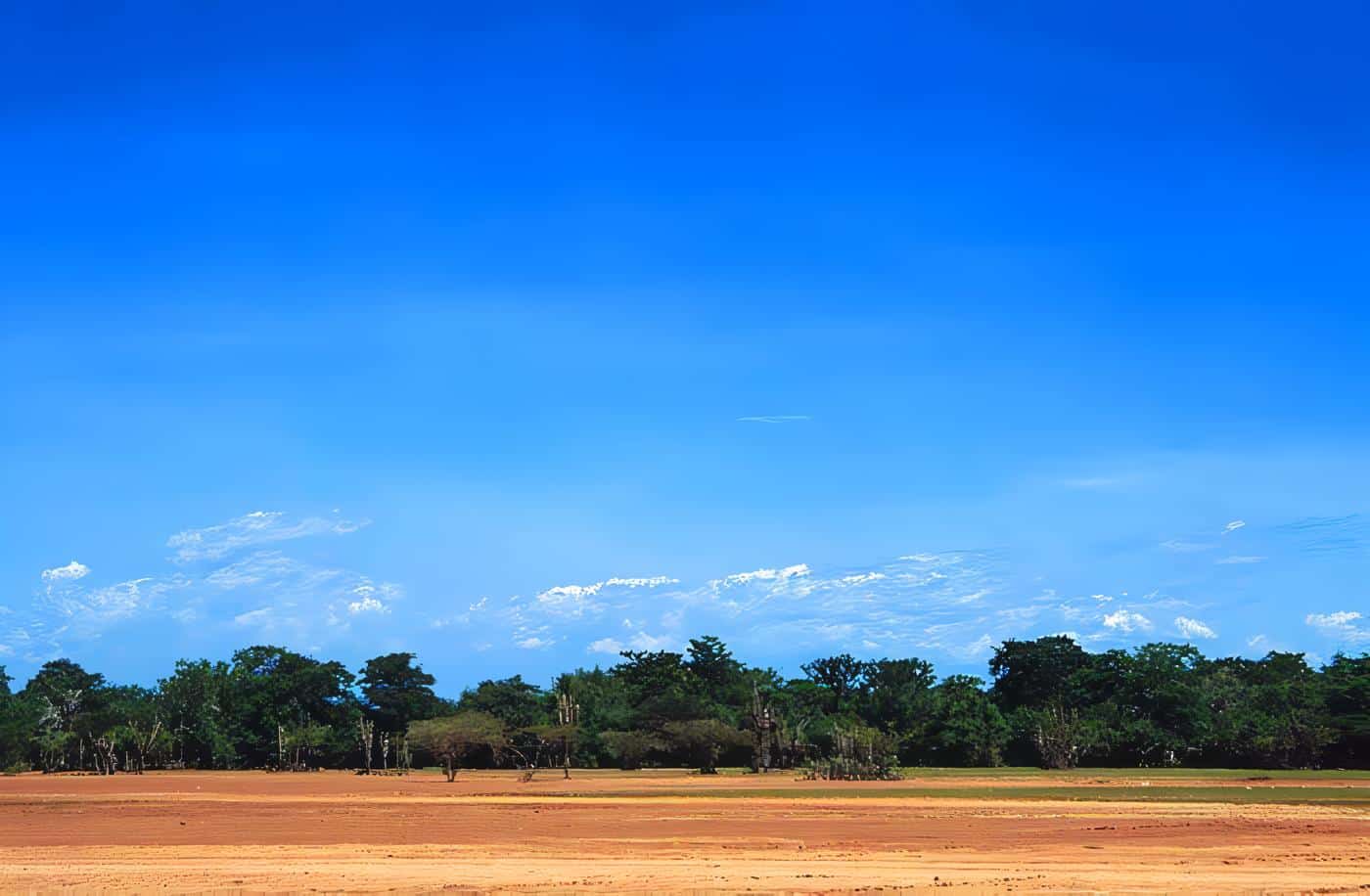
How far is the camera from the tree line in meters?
81.8

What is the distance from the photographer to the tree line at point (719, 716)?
81.8 meters

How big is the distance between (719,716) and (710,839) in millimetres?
61496

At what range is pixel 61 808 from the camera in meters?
47.8

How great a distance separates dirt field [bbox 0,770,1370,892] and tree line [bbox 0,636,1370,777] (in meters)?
24.2

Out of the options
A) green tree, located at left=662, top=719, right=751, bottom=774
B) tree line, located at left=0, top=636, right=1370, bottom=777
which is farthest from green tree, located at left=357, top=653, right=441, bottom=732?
green tree, located at left=662, top=719, right=751, bottom=774

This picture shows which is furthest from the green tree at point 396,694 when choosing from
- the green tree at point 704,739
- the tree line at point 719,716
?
the green tree at point 704,739

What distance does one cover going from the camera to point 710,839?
30.6m

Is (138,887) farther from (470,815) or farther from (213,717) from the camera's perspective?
(213,717)

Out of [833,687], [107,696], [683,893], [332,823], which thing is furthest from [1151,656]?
[107,696]

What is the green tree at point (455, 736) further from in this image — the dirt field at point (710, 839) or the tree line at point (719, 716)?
the dirt field at point (710, 839)

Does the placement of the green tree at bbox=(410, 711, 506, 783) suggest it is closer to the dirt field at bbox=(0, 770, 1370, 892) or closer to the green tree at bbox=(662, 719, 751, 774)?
the green tree at bbox=(662, 719, 751, 774)

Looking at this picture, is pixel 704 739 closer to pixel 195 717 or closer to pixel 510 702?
pixel 510 702

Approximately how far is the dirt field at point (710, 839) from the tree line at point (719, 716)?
24.2 meters

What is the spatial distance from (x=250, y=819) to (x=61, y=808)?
12559 millimetres
